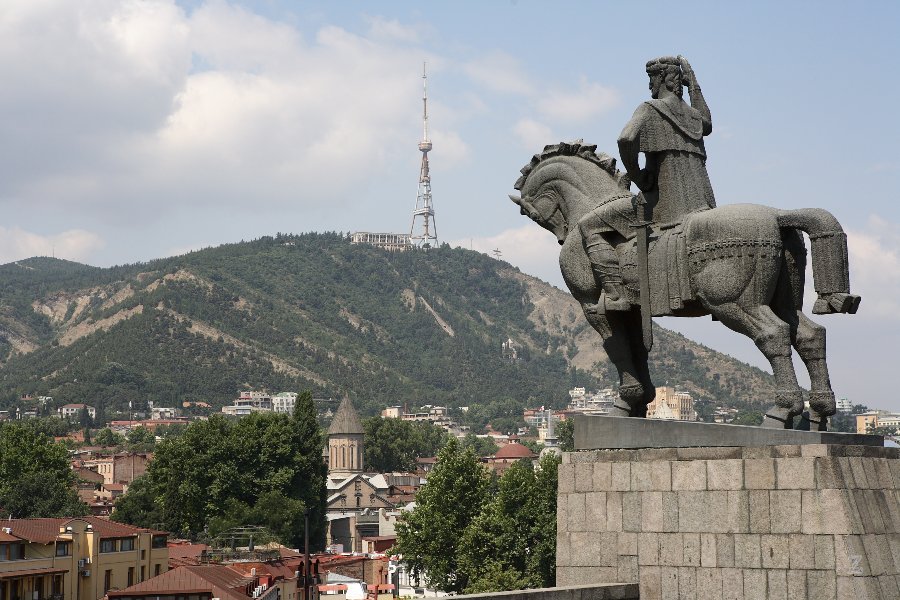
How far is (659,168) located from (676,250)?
885mm

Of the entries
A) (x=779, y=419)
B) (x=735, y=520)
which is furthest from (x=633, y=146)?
(x=735, y=520)

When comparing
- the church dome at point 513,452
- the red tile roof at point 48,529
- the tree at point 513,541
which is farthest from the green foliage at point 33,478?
the church dome at point 513,452

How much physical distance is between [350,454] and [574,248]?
14205 cm

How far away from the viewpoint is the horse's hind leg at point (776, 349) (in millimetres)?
12031

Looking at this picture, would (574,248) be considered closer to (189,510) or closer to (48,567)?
(48,567)

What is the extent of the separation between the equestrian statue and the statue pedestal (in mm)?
751

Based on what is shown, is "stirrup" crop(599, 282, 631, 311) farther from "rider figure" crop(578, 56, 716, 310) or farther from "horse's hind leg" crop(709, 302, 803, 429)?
"horse's hind leg" crop(709, 302, 803, 429)

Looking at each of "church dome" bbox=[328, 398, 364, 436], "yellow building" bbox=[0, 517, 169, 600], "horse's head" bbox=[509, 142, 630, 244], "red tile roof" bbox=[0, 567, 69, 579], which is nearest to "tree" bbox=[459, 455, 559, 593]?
"yellow building" bbox=[0, 517, 169, 600]

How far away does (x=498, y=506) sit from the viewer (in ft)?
162

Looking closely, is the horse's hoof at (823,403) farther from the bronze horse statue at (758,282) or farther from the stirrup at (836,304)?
the stirrup at (836,304)

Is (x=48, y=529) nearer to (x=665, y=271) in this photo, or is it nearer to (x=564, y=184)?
(x=564, y=184)

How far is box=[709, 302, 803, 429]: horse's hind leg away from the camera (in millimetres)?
12031

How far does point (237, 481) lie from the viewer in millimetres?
81188

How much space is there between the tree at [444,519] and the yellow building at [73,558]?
33.7ft
